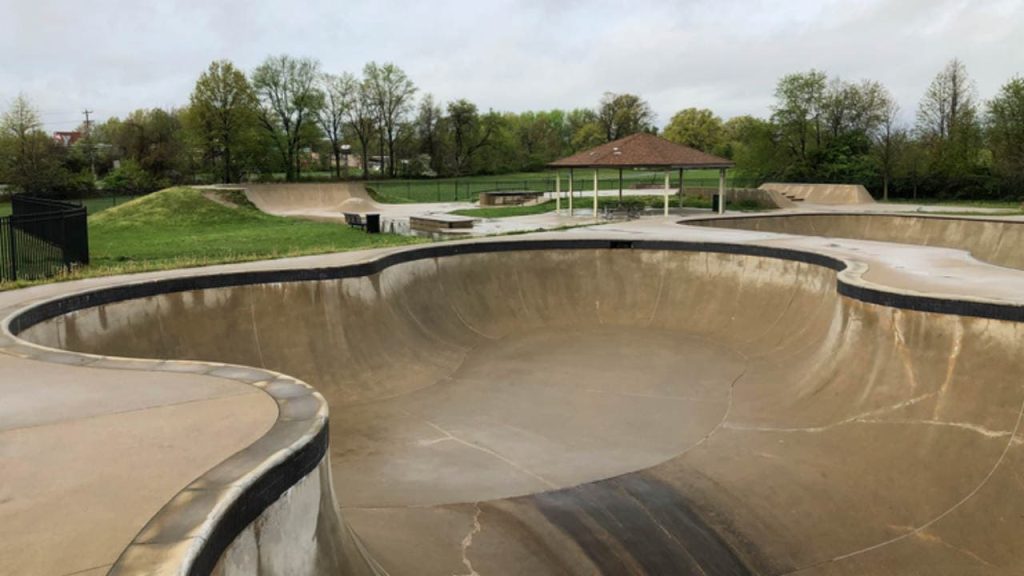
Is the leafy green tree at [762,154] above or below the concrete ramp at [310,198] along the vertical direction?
above

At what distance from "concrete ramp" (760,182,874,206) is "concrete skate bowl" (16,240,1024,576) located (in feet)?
94.2

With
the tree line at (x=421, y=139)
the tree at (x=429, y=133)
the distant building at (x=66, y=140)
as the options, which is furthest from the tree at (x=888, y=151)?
the distant building at (x=66, y=140)

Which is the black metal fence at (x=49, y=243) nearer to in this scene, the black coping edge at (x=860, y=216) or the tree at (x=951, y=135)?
the black coping edge at (x=860, y=216)

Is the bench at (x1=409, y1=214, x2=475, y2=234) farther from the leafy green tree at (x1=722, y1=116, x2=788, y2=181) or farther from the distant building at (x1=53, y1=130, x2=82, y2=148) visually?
the distant building at (x1=53, y1=130, x2=82, y2=148)

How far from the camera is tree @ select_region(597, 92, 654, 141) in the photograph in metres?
97.9

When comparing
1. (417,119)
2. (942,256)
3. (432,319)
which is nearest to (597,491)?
(432,319)

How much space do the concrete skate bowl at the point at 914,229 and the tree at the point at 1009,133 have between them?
16.4 meters

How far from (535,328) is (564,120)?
139450 mm

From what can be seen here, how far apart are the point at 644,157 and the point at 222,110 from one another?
130 feet

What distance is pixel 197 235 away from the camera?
98.8 ft

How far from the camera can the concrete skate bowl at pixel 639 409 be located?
758 cm

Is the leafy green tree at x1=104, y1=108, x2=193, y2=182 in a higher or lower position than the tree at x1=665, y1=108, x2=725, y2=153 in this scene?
lower

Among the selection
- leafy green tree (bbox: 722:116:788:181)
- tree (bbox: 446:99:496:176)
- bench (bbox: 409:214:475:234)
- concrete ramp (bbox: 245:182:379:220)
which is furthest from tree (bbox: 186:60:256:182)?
leafy green tree (bbox: 722:116:788:181)

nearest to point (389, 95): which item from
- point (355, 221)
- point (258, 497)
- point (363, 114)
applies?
point (363, 114)
